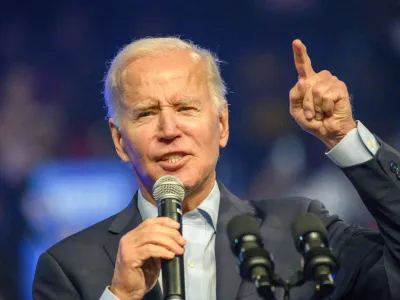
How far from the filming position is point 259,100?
10.4 feet

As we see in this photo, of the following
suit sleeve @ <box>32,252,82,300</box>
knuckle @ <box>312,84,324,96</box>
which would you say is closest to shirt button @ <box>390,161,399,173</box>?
knuckle @ <box>312,84,324,96</box>

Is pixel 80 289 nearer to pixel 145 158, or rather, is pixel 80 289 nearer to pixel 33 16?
pixel 145 158

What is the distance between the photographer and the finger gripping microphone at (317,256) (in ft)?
4.87

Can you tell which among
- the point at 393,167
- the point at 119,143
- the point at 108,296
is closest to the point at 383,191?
the point at 393,167

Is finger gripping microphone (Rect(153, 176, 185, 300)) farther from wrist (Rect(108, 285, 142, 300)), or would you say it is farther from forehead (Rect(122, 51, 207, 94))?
forehead (Rect(122, 51, 207, 94))

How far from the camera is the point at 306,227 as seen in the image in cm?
158

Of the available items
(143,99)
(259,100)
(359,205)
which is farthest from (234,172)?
(143,99)

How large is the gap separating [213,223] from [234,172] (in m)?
0.90

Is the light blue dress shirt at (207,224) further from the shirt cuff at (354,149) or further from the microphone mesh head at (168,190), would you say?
the microphone mesh head at (168,190)

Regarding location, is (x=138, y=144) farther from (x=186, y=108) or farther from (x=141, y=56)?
(x=141, y=56)

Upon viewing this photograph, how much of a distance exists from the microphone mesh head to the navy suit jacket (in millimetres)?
463

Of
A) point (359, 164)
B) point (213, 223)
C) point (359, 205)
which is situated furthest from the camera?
point (359, 205)

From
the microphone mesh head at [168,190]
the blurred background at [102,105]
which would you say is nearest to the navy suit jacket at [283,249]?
the microphone mesh head at [168,190]

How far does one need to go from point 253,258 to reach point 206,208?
72 centimetres
